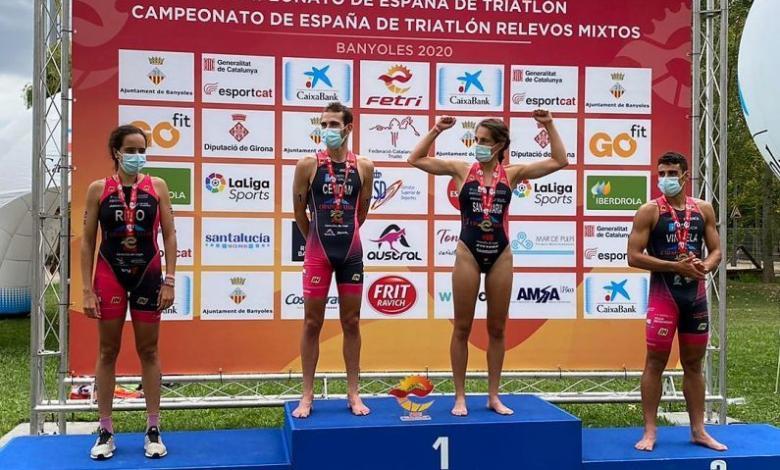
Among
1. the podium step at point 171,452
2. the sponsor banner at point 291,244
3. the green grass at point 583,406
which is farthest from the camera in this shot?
the green grass at point 583,406

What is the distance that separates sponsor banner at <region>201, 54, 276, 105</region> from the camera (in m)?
5.27

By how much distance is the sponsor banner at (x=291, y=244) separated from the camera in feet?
17.7

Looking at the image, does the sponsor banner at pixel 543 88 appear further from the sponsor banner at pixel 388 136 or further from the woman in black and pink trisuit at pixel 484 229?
the woman in black and pink trisuit at pixel 484 229

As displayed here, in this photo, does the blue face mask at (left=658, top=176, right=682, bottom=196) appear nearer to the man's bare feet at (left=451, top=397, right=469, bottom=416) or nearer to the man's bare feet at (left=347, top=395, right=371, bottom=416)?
the man's bare feet at (left=451, top=397, right=469, bottom=416)

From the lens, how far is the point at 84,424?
5828 mm

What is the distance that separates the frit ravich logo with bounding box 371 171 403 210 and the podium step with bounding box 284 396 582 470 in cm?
196

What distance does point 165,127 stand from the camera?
5238 mm

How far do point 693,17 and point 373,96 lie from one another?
249 centimetres

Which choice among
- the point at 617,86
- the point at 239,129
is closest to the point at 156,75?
the point at 239,129

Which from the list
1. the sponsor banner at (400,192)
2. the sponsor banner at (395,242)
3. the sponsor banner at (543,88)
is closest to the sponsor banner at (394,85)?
the sponsor banner at (400,192)

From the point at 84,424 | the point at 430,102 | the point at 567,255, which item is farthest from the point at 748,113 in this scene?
the point at 84,424

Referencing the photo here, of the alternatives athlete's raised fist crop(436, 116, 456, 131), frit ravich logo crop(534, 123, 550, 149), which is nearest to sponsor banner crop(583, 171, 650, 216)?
frit ravich logo crop(534, 123, 550, 149)

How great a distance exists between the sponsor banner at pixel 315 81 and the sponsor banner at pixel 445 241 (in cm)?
116

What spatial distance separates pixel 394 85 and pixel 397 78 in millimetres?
57
